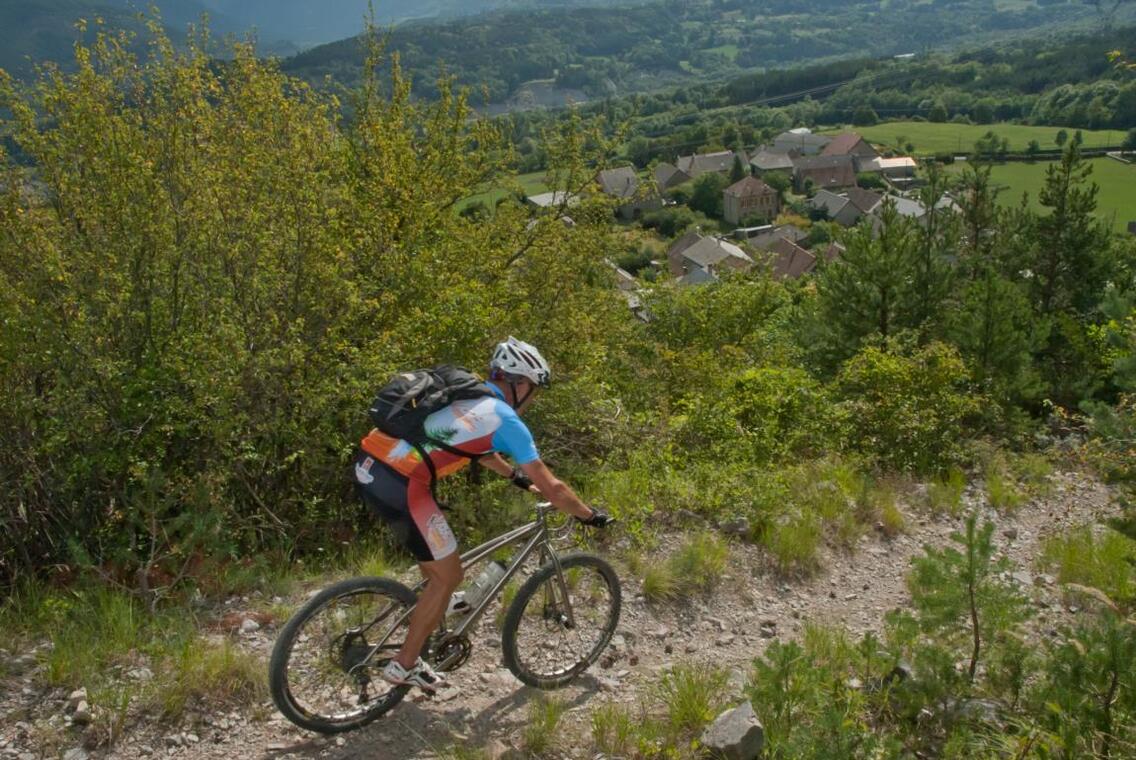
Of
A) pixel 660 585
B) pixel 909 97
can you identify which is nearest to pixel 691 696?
pixel 660 585

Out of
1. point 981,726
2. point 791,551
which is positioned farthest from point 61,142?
point 981,726

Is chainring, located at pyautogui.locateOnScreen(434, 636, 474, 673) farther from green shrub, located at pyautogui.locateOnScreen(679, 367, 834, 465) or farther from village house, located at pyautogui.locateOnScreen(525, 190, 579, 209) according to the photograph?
village house, located at pyautogui.locateOnScreen(525, 190, 579, 209)

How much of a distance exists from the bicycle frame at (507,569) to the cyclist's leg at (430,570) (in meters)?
0.13

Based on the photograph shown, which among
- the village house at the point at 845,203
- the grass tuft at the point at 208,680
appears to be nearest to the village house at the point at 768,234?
the village house at the point at 845,203

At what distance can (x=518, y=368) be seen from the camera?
5152 millimetres

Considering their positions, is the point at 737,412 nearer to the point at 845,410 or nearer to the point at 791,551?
the point at 845,410

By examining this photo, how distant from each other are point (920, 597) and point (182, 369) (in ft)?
18.0

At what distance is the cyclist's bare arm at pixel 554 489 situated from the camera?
4.82 metres

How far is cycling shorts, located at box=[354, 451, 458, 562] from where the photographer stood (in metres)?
4.93

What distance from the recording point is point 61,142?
7840mm

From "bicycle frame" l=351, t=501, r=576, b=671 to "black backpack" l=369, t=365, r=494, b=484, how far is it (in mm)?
750

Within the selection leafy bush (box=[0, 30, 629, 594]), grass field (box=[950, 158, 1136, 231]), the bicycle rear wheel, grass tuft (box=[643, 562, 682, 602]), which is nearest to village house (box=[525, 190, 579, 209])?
leafy bush (box=[0, 30, 629, 594])

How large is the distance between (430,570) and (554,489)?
0.88 metres

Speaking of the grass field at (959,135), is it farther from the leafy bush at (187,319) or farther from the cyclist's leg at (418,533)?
the cyclist's leg at (418,533)
